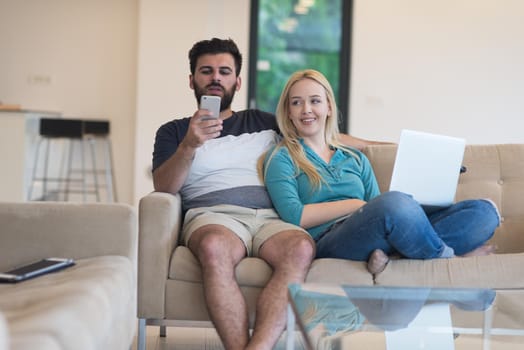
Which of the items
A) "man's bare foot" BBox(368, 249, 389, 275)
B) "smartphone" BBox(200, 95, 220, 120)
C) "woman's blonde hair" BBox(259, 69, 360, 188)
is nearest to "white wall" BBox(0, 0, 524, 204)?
"woman's blonde hair" BBox(259, 69, 360, 188)

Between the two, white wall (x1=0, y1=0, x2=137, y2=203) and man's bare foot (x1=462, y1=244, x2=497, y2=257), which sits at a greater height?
white wall (x1=0, y1=0, x2=137, y2=203)

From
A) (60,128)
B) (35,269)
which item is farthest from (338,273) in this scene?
(60,128)

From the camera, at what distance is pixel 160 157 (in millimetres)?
2807

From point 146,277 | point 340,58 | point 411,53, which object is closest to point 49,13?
point 340,58

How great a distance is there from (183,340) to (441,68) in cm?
466

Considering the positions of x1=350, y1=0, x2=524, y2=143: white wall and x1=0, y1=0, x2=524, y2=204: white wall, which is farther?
x1=350, y1=0, x2=524, y2=143: white wall

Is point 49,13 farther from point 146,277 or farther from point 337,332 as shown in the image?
point 337,332

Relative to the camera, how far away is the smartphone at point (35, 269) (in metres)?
2.03

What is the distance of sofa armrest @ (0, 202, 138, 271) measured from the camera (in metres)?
2.29

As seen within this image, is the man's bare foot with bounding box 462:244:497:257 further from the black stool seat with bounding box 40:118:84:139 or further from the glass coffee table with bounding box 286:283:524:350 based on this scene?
the black stool seat with bounding box 40:118:84:139

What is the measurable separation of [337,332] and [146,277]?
913mm

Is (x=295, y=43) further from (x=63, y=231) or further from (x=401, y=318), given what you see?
(x=401, y=318)

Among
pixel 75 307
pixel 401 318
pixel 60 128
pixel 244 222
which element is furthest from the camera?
pixel 60 128

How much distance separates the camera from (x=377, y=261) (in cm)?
238
